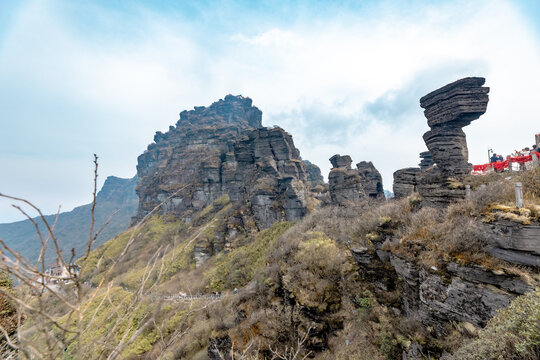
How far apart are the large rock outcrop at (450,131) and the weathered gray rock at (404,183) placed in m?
5.36

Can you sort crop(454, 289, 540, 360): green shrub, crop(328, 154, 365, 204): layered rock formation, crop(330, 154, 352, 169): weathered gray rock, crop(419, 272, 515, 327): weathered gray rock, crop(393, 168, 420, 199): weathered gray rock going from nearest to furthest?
crop(454, 289, 540, 360): green shrub, crop(419, 272, 515, 327): weathered gray rock, crop(393, 168, 420, 199): weathered gray rock, crop(328, 154, 365, 204): layered rock formation, crop(330, 154, 352, 169): weathered gray rock

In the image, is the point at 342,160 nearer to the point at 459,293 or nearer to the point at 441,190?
the point at 441,190

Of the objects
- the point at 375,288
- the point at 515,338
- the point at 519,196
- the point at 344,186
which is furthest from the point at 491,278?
the point at 344,186

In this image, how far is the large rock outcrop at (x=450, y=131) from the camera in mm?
12562

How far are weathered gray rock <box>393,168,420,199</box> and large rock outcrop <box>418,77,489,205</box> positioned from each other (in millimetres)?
5363

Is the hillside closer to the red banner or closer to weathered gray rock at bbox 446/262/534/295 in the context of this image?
weathered gray rock at bbox 446/262/534/295

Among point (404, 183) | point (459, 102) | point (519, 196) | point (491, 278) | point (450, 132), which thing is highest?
point (459, 102)

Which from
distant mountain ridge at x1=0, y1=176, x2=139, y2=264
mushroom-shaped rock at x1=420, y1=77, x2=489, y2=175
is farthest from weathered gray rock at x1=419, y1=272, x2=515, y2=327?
distant mountain ridge at x1=0, y1=176, x2=139, y2=264

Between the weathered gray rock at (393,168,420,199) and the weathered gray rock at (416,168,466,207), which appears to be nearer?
the weathered gray rock at (416,168,466,207)

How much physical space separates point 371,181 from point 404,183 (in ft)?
57.5

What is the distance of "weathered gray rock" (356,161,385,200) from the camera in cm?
3606

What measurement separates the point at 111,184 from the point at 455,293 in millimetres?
239462

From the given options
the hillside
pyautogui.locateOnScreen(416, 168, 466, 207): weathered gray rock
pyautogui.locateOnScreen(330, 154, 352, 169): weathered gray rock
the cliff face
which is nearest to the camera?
the hillside

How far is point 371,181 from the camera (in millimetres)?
37188
